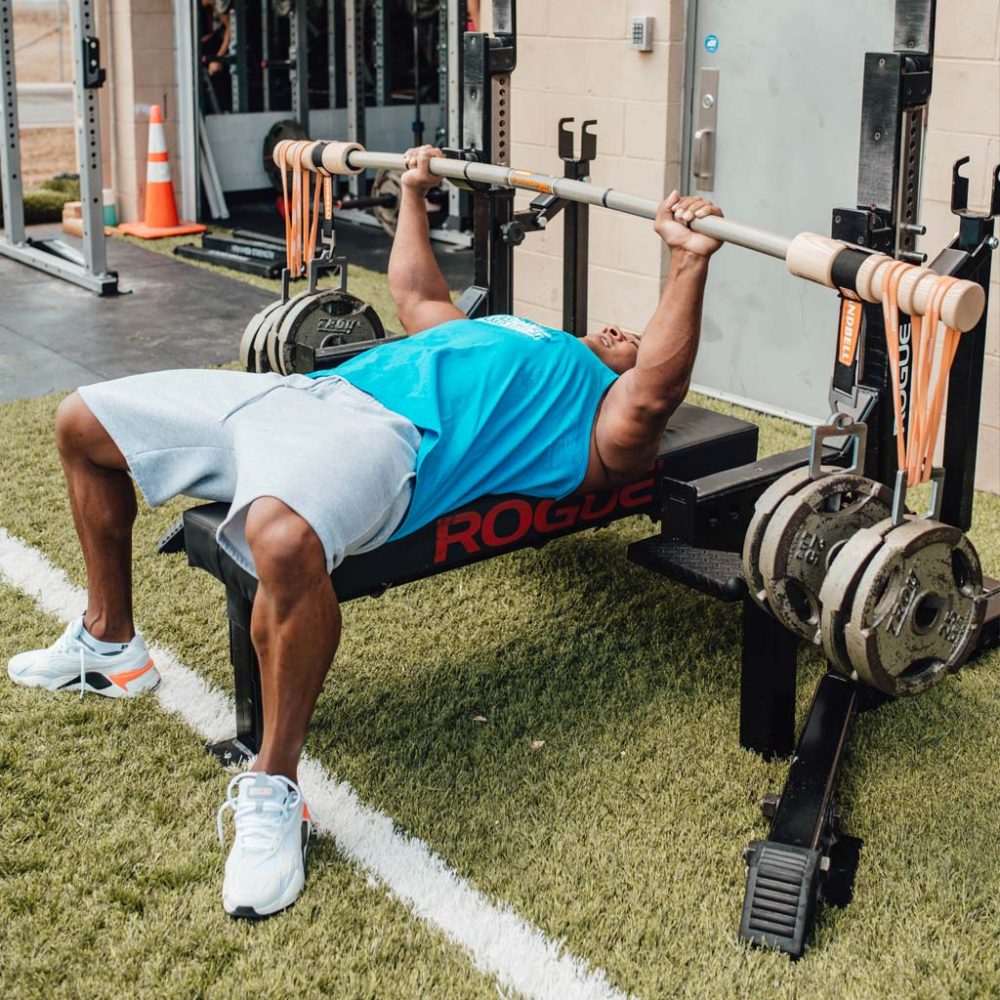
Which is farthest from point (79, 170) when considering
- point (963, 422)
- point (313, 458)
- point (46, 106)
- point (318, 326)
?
point (46, 106)

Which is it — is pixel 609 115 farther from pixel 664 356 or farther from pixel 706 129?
pixel 664 356

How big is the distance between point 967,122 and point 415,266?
1684mm

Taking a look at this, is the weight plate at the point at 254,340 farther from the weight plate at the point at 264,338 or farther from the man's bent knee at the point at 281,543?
the man's bent knee at the point at 281,543

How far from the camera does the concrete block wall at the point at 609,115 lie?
4492 millimetres

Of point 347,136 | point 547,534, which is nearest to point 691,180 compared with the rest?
point 547,534

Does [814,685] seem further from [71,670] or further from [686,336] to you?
[71,670]

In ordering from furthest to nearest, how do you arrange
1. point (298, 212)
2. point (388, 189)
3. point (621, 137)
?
1. point (388, 189)
2. point (621, 137)
3. point (298, 212)

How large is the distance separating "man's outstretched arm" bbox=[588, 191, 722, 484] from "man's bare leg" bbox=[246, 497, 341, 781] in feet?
2.26

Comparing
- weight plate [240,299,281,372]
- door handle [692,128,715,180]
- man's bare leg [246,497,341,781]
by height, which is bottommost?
man's bare leg [246,497,341,781]

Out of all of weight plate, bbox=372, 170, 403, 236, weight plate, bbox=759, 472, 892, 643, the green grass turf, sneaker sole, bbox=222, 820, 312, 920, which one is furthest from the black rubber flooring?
weight plate, bbox=759, 472, 892, 643

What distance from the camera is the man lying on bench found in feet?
6.98

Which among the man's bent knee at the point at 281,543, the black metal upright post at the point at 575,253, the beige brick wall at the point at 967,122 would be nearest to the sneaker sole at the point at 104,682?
the man's bent knee at the point at 281,543

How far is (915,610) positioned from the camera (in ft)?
6.42

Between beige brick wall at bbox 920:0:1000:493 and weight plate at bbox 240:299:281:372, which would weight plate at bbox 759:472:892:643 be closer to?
weight plate at bbox 240:299:281:372
